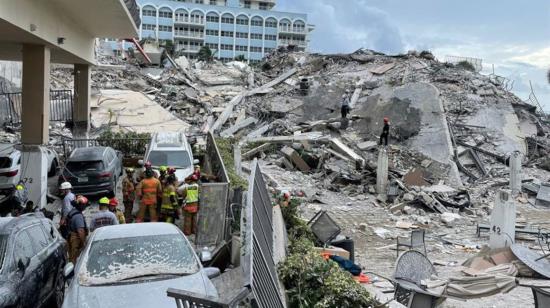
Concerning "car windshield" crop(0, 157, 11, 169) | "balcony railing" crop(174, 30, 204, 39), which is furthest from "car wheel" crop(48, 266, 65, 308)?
"balcony railing" crop(174, 30, 204, 39)

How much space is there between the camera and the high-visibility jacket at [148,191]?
11070mm

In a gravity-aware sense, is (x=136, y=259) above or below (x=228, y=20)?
below

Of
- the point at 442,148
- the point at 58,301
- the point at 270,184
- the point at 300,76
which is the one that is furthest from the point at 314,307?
the point at 300,76

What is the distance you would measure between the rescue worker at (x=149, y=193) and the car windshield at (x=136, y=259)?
13.4ft

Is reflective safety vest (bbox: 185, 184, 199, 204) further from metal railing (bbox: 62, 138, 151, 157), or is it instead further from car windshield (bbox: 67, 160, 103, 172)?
metal railing (bbox: 62, 138, 151, 157)

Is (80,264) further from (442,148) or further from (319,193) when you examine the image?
(442,148)

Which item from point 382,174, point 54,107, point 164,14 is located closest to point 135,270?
point 382,174

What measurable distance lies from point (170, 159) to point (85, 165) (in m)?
2.43

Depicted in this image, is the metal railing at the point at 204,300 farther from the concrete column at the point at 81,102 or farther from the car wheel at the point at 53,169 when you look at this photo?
the concrete column at the point at 81,102

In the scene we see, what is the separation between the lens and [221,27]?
348 feet

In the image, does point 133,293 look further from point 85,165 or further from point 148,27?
point 148,27

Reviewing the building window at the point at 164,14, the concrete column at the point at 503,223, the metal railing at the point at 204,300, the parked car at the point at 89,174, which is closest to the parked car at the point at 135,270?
the metal railing at the point at 204,300

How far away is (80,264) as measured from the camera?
650 centimetres

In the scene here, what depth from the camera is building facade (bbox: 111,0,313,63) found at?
102 metres
